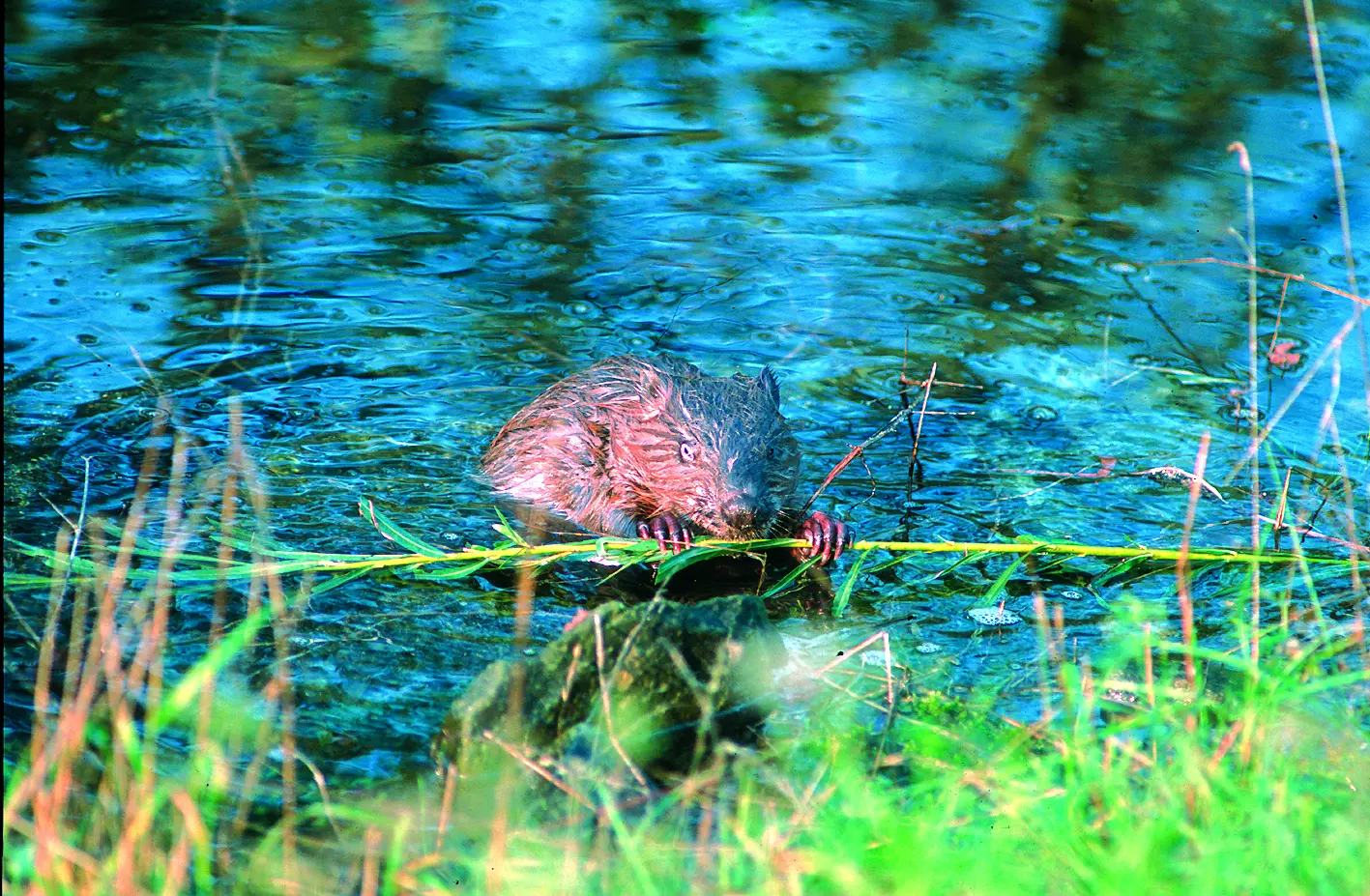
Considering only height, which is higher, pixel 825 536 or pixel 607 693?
pixel 607 693

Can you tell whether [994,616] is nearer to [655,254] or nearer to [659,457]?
[659,457]

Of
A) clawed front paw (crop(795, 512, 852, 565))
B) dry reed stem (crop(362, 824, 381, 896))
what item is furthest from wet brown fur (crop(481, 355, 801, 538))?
dry reed stem (crop(362, 824, 381, 896))

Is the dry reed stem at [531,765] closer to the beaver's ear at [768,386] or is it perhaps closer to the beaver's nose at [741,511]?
the beaver's nose at [741,511]

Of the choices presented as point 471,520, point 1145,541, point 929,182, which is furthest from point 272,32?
point 1145,541

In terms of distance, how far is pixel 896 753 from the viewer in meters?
3.91

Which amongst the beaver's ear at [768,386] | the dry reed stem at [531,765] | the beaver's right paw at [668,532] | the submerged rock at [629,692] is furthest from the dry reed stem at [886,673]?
the beaver's ear at [768,386]

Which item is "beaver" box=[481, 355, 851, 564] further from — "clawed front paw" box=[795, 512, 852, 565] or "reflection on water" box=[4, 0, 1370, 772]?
"reflection on water" box=[4, 0, 1370, 772]

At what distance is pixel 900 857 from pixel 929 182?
6566mm

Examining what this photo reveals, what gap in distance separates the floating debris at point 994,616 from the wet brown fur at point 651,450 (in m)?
0.77

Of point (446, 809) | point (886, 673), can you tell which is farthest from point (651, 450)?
point (446, 809)

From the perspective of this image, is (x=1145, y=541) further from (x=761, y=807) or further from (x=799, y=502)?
(x=761, y=807)

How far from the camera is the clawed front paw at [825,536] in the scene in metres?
5.07

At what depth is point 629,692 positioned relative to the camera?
3900 millimetres

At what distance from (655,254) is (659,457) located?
2.75 meters
